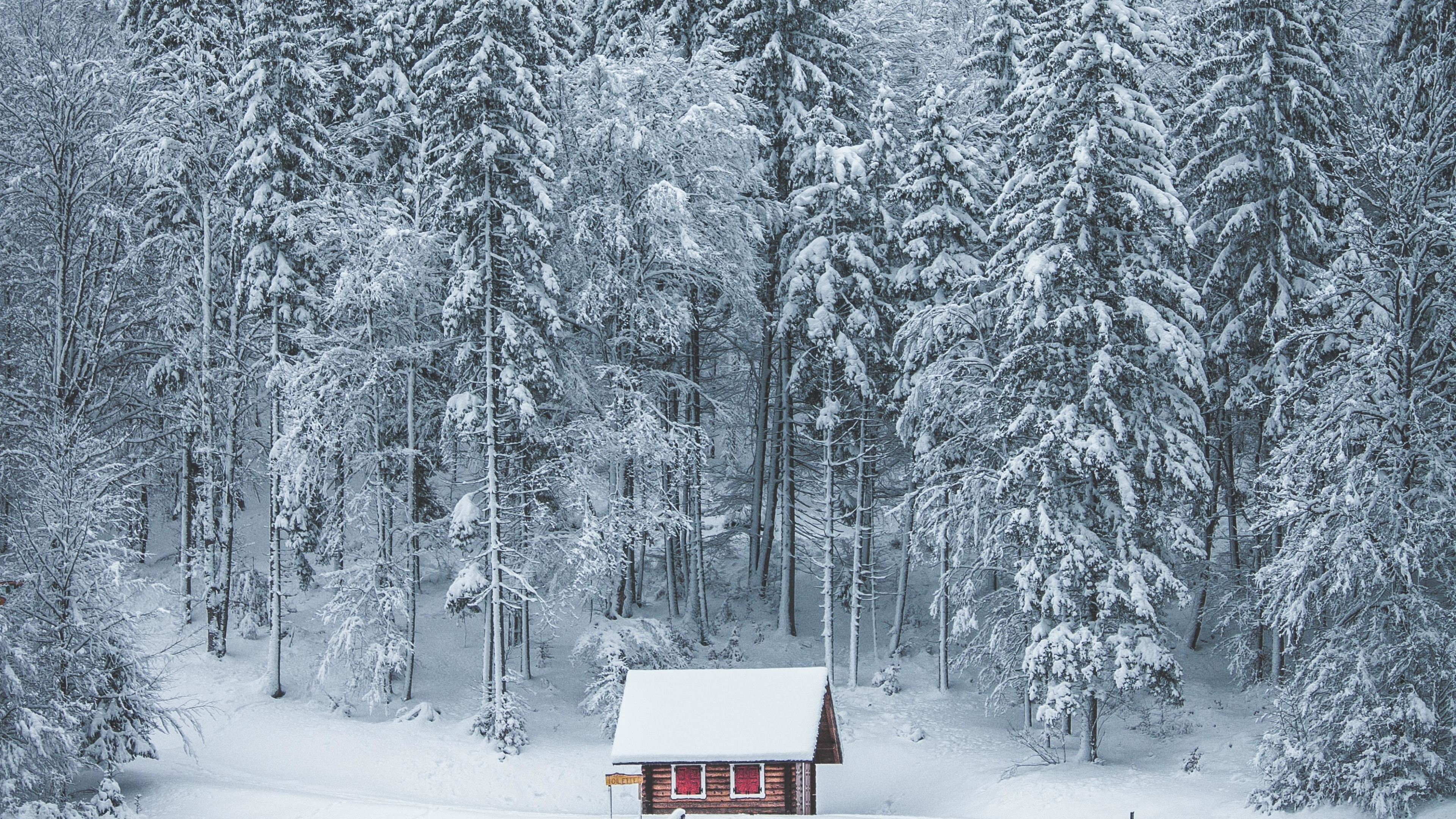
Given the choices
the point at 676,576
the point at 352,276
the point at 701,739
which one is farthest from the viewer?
the point at 676,576

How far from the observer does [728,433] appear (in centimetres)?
3859

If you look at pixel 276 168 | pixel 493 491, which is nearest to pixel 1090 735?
pixel 493 491

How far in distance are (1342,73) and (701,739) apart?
853 inches

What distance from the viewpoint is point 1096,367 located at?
22.0 m

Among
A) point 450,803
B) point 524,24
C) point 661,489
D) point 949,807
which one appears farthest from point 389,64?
point 949,807

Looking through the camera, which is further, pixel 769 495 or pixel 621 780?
pixel 769 495

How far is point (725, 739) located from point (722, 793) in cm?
128

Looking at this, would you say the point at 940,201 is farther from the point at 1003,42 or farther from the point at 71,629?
the point at 71,629

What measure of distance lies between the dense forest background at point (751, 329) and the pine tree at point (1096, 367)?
0.36 ft

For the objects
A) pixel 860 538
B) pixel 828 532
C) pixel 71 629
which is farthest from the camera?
pixel 860 538

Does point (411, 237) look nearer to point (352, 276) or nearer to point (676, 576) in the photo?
point (352, 276)

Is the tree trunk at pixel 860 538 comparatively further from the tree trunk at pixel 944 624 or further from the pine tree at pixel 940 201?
the pine tree at pixel 940 201

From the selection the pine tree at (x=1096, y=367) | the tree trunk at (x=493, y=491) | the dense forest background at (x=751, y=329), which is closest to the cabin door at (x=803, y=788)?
the pine tree at (x=1096, y=367)

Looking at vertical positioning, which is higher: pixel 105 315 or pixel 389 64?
pixel 389 64
